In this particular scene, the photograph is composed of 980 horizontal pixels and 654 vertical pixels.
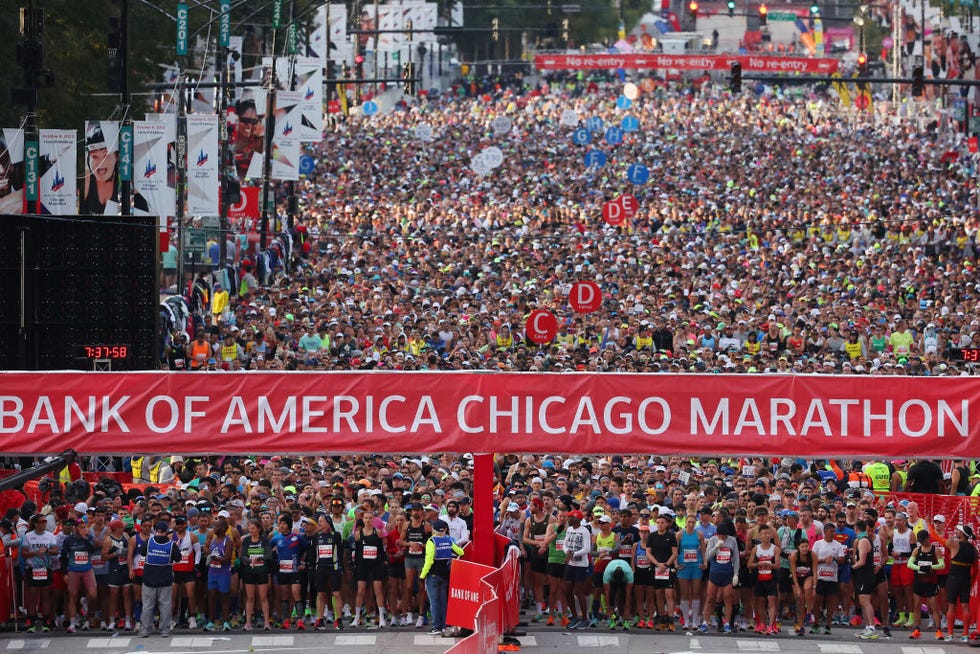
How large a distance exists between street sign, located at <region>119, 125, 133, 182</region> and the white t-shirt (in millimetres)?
14882

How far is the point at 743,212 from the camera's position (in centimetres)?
5159

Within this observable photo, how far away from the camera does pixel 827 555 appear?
1894cm

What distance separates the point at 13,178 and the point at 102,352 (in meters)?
7.90

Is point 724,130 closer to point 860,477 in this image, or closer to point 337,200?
point 337,200

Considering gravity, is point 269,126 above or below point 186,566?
above

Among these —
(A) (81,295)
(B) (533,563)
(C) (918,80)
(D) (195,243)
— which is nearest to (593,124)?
(C) (918,80)

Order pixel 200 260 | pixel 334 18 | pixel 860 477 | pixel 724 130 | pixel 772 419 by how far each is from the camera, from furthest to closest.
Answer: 1. pixel 724 130
2. pixel 334 18
3. pixel 200 260
4. pixel 860 477
5. pixel 772 419

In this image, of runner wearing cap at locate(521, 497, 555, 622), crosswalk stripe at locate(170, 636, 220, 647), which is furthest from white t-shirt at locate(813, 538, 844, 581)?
crosswalk stripe at locate(170, 636, 220, 647)

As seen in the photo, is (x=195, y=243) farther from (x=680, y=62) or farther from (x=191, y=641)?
(x=680, y=62)

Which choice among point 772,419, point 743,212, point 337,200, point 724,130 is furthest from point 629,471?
point 724,130

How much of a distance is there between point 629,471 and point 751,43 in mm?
136721

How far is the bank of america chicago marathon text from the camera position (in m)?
18.1

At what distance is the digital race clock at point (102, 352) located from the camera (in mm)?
22172

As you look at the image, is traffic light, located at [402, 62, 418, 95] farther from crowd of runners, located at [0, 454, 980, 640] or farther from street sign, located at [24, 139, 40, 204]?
crowd of runners, located at [0, 454, 980, 640]
